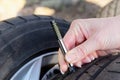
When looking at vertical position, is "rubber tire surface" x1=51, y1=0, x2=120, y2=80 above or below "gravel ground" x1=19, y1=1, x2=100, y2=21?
above

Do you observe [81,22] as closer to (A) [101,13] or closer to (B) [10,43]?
(B) [10,43]

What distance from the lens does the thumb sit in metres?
1.48

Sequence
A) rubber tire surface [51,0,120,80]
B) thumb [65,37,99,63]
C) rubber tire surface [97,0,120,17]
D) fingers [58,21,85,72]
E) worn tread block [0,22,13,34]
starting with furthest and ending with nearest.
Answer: rubber tire surface [97,0,120,17]
worn tread block [0,22,13,34]
fingers [58,21,85,72]
thumb [65,37,99,63]
rubber tire surface [51,0,120,80]

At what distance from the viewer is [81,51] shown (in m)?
1.50

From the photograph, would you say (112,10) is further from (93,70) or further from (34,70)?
(93,70)

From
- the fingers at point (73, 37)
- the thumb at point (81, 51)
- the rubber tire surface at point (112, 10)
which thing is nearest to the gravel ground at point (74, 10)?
the rubber tire surface at point (112, 10)

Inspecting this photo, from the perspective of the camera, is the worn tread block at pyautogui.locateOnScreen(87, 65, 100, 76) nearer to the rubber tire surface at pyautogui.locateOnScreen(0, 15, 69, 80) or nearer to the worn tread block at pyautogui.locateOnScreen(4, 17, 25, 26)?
the rubber tire surface at pyautogui.locateOnScreen(0, 15, 69, 80)

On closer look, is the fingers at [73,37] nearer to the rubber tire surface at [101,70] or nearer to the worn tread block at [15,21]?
the rubber tire surface at [101,70]

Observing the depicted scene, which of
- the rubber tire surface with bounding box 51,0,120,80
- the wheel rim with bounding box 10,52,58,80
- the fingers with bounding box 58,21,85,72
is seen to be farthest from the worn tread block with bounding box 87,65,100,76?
the wheel rim with bounding box 10,52,58,80

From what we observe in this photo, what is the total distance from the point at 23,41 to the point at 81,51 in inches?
14.7

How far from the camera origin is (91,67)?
1464 millimetres

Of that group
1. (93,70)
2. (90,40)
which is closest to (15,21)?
(90,40)

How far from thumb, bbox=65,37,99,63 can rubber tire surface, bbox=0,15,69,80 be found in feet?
1.02

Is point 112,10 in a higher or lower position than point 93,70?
lower
